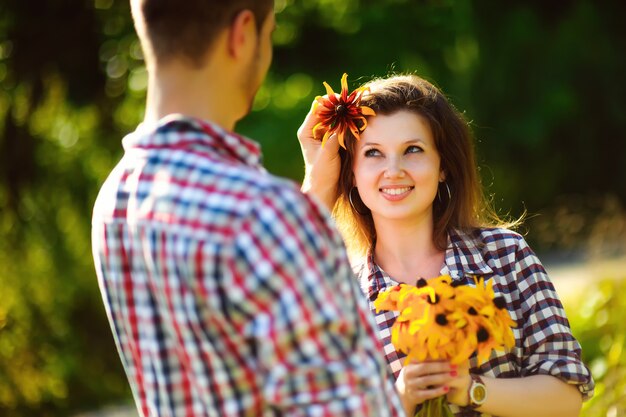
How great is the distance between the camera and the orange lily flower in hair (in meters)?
2.89

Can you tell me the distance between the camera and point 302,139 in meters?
3.04

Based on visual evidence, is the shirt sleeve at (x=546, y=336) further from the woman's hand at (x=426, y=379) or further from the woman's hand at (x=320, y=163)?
the woman's hand at (x=320, y=163)

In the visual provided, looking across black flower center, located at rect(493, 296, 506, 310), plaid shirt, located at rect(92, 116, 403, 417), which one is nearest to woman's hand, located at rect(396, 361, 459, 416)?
black flower center, located at rect(493, 296, 506, 310)

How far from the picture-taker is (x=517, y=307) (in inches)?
105

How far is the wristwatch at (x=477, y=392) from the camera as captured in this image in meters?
2.37

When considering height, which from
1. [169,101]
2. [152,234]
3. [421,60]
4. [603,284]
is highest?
[421,60]

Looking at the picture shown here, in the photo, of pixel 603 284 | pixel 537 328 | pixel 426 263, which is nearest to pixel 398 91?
pixel 426 263

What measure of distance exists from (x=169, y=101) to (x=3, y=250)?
593cm

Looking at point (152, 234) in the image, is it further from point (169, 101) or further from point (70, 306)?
point (70, 306)

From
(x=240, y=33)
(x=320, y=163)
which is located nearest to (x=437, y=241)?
(x=320, y=163)

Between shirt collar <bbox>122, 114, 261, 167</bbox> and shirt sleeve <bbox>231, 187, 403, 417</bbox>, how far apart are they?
0.18 metres

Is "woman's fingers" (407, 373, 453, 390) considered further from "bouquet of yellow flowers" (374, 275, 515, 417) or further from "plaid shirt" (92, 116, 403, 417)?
"plaid shirt" (92, 116, 403, 417)

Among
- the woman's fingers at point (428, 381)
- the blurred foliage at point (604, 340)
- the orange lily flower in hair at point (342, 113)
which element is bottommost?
the blurred foliage at point (604, 340)

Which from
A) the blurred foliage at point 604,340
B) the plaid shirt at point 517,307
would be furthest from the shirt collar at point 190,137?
the blurred foliage at point 604,340
